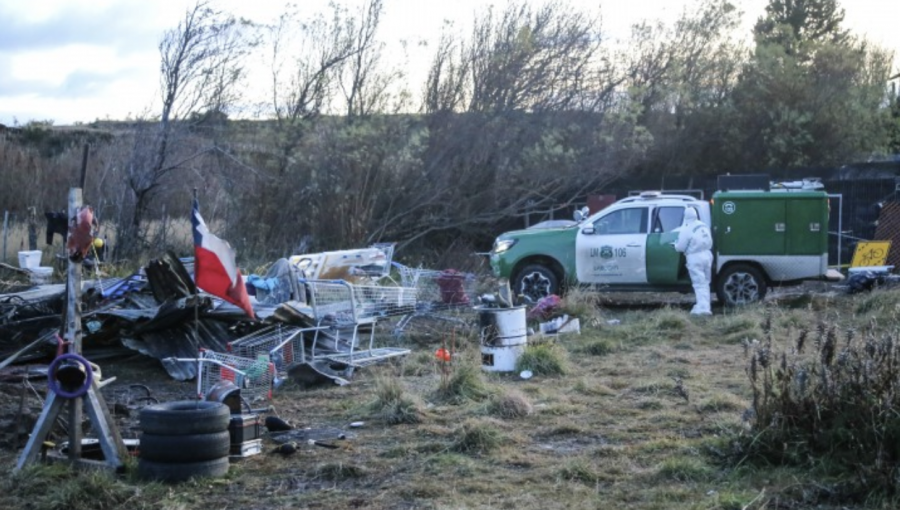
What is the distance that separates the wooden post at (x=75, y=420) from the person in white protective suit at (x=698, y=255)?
1094 centimetres

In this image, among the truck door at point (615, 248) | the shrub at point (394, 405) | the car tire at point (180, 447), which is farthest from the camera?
the truck door at point (615, 248)

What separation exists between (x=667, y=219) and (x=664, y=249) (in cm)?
58

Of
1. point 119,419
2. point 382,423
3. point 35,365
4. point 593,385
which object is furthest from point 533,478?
point 35,365

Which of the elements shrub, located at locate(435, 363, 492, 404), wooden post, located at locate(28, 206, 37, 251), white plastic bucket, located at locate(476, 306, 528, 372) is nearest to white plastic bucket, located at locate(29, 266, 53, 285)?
wooden post, located at locate(28, 206, 37, 251)

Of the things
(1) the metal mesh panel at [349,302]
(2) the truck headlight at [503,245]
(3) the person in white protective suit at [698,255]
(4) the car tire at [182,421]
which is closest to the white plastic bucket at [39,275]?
(1) the metal mesh panel at [349,302]

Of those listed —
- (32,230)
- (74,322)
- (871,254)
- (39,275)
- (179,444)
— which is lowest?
(179,444)

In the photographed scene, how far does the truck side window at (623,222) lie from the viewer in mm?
17094

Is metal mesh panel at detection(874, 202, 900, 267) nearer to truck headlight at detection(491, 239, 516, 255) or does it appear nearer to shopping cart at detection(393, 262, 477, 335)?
truck headlight at detection(491, 239, 516, 255)

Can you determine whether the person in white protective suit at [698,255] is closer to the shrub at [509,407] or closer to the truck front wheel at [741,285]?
the truck front wheel at [741,285]

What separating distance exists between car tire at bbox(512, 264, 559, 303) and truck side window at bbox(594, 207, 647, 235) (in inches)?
45.1

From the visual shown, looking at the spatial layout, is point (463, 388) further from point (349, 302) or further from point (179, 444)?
point (179, 444)

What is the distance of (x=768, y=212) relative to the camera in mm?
16609

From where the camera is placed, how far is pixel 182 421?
648 cm

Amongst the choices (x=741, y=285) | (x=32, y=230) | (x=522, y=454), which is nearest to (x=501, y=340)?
(x=522, y=454)
